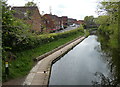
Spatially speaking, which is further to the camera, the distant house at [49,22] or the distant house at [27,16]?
the distant house at [49,22]

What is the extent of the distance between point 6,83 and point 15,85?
1.69ft

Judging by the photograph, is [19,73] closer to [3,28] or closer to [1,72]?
[1,72]

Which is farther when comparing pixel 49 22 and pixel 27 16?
pixel 49 22

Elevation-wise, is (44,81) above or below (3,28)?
below

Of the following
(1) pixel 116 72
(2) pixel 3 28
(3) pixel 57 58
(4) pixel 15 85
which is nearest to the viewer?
(2) pixel 3 28

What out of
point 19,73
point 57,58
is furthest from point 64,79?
point 57,58

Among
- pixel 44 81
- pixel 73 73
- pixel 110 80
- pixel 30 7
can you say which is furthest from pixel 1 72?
pixel 30 7

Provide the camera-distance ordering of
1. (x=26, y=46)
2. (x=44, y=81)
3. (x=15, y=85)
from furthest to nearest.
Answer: (x=26, y=46), (x=44, y=81), (x=15, y=85)

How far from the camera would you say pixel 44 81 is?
23.6 feet

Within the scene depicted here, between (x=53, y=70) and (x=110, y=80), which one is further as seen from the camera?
(x=53, y=70)

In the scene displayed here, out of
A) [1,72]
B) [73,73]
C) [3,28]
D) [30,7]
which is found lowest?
[73,73]

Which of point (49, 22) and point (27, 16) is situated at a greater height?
point (49, 22)

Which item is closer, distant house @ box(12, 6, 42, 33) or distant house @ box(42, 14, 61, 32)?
distant house @ box(12, 6, 42, 33)

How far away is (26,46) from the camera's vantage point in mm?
12258
